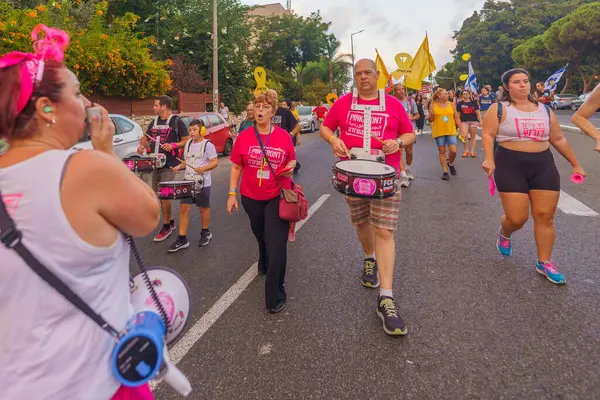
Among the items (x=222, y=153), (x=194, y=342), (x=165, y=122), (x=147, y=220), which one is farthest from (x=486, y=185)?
(x=222, y=153)

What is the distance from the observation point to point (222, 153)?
13.7 metres

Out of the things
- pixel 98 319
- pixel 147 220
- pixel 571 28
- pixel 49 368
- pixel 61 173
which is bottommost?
pixel 49 368

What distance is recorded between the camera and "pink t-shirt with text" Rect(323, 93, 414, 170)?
3.25m

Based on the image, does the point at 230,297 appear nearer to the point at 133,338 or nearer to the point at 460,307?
the point at 460,307

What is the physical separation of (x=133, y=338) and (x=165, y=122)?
470 centimetres

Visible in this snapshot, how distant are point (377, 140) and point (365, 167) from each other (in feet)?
0.88

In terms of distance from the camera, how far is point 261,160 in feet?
11.5

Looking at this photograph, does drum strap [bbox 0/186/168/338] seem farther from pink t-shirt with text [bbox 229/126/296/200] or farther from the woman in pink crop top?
the woman in pink crop top

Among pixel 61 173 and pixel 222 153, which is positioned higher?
pixel 61 173

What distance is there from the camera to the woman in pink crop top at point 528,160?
3.62m

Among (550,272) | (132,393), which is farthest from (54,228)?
(550,272)

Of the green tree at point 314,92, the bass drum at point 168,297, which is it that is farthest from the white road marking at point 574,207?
the green tree at point 314,92

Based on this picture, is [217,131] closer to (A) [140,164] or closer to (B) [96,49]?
(B) [96,49]

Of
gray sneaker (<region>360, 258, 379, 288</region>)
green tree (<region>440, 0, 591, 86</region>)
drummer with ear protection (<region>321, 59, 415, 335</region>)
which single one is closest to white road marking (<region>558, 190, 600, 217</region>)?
gray sneaker (<region>360, 258, 379, 288</region>)
